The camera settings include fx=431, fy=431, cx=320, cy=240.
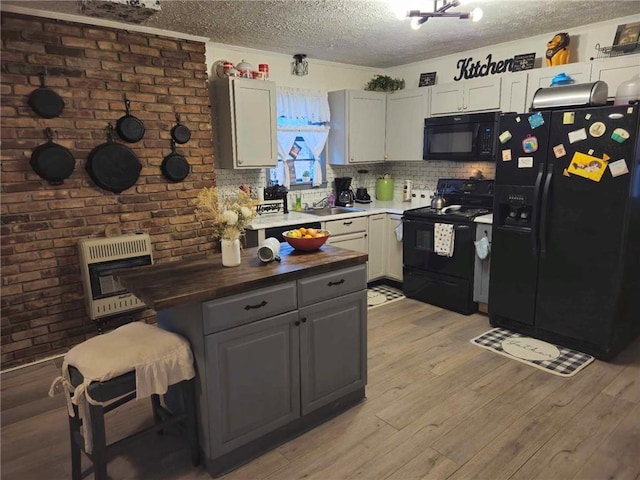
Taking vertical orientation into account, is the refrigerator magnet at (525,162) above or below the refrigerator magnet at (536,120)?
below

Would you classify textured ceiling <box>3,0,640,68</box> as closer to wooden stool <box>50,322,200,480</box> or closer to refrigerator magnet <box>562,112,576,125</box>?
refrigerator magnet <box>562,112,576,125</box>

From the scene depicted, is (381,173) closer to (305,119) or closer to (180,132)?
(305,119)

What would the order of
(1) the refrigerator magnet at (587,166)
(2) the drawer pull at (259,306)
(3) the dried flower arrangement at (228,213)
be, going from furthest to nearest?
(1) the refrigerator magnet at (587,166), (3) the dried flower arrangement at (228,213), (2) the drawer pull at (259,306)

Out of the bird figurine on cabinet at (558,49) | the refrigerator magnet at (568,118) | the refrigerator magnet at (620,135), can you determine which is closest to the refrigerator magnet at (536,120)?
the refrigerator magnet at (568,118)

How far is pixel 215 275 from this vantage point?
213 cm

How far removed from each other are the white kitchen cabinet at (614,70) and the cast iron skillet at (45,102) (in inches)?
160

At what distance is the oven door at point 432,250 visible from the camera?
154 inches

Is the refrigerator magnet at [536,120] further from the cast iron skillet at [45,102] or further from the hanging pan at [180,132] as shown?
the cast iron skillet at [45,102]

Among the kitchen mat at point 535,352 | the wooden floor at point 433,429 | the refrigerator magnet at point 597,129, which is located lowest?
the wooden floor at point 433,429

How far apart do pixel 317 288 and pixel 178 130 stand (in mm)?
2213

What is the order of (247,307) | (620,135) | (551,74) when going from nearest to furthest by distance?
(247,307) < (620,135) < (551,74)

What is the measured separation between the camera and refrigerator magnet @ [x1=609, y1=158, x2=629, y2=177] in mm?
2836

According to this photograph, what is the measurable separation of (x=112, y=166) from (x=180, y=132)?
641mm

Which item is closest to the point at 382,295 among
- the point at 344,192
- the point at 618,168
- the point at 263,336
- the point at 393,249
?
the point at 393,249
